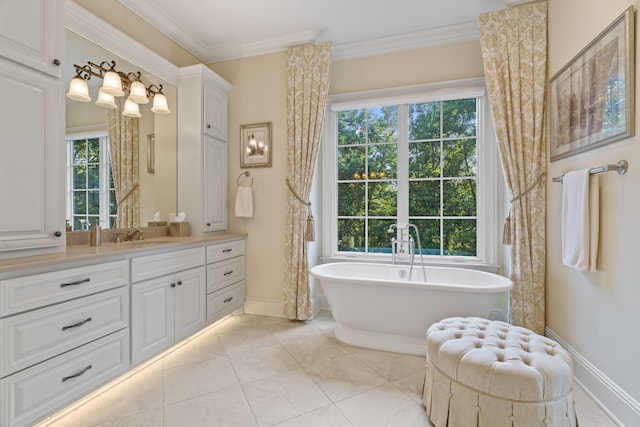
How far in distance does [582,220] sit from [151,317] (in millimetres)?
2777

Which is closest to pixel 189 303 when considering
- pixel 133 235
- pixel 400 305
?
pixel 133 235

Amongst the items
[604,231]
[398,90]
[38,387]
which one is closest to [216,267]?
[38,387]

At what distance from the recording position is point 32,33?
1.69 meters

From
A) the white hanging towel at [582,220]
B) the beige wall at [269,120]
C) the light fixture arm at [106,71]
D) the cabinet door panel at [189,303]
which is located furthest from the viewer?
the beige wall at [269,120]

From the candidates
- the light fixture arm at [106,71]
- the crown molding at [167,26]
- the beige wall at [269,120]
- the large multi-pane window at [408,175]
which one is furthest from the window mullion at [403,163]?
the light fixture arm at [106,71]

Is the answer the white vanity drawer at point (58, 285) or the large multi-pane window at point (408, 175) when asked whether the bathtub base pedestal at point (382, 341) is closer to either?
the large multi-pane window at point (408, 175)

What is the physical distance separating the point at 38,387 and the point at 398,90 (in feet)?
11.0

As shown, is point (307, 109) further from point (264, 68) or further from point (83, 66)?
point (83, 66)

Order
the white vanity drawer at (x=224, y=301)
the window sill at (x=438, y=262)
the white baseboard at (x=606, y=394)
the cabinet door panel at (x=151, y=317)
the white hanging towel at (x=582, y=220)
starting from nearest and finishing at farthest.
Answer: the white baseboard at (x=606, y=394)
the white hanging towel at (x=582, y=220)
the cabinet door panel at (x=151, y=317)
the white vanity drawer at (x=224, y=301)
the window sill at (x=438, y=262)

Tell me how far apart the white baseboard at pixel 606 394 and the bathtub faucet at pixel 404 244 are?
121cm

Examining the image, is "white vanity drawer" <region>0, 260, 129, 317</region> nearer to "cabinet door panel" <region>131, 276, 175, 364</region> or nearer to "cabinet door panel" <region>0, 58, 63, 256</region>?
"cabinet door panel" <region>131, 276, 175, 364</region>

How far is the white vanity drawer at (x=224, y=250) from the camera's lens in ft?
9.07

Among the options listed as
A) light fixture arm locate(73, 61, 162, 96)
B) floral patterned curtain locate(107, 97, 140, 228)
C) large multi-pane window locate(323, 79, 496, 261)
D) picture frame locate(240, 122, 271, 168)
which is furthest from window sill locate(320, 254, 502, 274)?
light fixture arm locate(73, 61, 162, 96)

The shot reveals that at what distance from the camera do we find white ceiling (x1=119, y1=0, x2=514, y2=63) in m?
2.63
